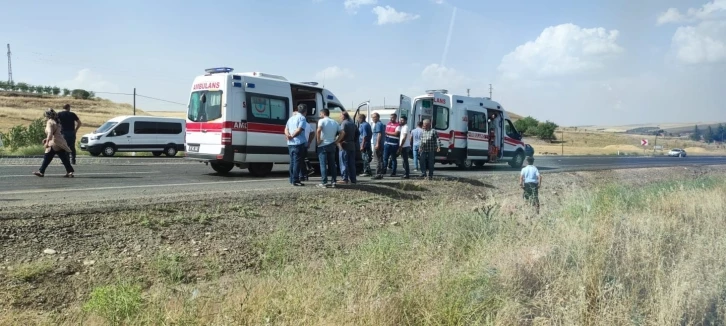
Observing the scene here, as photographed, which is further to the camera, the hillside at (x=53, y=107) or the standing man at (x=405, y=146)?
the hillside at (x=53, y=107)

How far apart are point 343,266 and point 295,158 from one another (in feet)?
17.7

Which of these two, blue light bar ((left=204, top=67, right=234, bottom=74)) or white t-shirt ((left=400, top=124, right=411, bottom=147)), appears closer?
blue light bar ((left=204, top=67, right=234, bottom=74))

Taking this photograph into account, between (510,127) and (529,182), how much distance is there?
12.6 m

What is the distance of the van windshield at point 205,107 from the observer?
13.3m

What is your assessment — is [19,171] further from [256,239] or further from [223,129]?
[256,239]

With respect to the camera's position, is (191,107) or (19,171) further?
(191,107)

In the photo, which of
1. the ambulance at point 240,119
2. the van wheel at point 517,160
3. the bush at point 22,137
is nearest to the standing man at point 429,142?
the ambulance at point 240,119

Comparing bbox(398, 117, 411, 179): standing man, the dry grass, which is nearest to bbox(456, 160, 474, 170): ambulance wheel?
bbox(398, 117, 411, 179): standing man

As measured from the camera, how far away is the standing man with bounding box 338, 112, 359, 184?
11.4 m

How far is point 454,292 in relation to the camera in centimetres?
500

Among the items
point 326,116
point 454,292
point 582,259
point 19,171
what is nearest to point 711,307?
point 582,259

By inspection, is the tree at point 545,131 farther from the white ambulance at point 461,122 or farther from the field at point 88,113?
the white ambulance at point 461,122

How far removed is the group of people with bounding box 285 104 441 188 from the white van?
14.3 metres

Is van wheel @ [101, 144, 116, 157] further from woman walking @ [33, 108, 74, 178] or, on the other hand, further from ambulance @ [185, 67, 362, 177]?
woman walking @ [33, 108, 74, 178]
